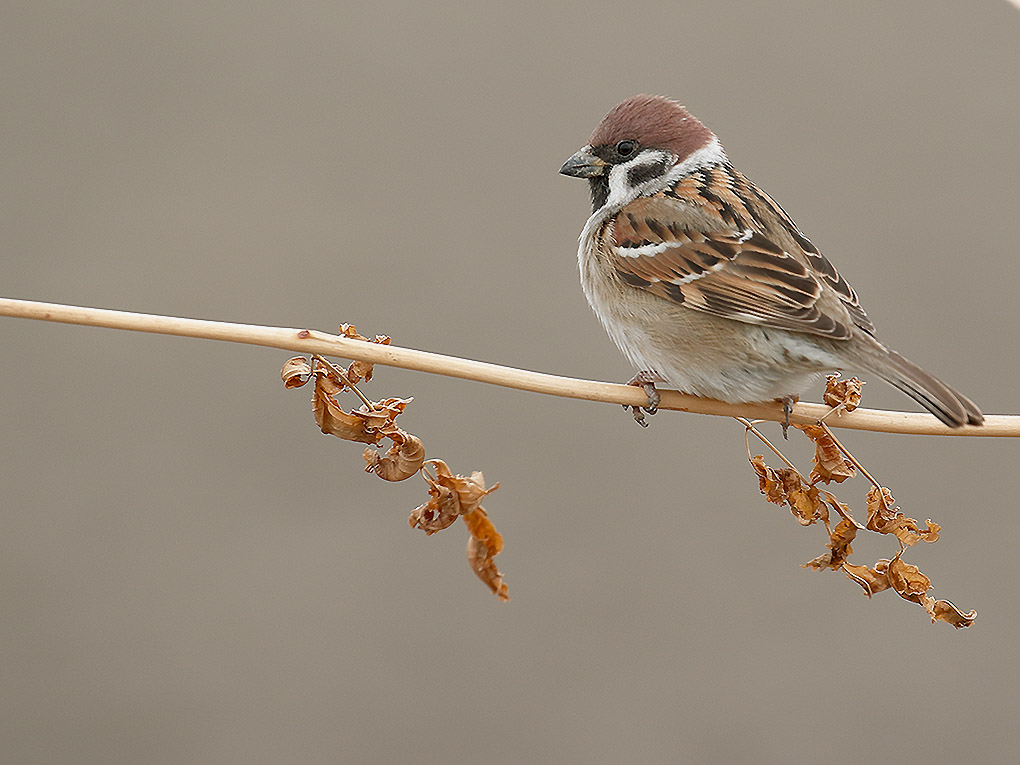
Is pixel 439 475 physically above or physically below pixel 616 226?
below

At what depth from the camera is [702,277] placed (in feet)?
7.42

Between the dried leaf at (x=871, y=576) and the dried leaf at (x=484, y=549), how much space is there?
0.62 metres

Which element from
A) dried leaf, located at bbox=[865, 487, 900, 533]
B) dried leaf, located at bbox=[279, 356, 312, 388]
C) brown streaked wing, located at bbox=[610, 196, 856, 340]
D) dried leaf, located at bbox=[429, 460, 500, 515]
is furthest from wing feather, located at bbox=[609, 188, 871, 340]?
dried leaf, located at bbox=[279, 356, 312, 388]

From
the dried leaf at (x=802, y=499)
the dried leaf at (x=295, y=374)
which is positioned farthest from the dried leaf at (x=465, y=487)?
the dried leaf at (x=802, y=499)

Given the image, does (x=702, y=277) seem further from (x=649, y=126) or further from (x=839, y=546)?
(x=839, y=546)

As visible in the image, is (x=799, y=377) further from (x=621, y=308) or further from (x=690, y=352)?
(x=621, y=308)

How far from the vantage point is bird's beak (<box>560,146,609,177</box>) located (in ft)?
8.18

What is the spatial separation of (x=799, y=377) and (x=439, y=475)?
2.71 ft

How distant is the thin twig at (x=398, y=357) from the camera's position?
1527mm

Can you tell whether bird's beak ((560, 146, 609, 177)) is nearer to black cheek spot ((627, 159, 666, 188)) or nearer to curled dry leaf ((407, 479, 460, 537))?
black cheek spot ((627, 159, 666, 188))

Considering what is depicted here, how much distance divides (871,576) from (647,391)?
0.57 meters

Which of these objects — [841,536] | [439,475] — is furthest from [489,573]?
[841,536]

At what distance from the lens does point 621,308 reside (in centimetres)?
237

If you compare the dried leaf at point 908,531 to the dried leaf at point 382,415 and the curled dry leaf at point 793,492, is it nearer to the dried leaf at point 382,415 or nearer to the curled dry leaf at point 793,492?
the curled dry leaf at point 793,492
